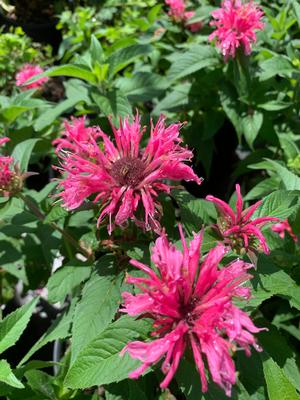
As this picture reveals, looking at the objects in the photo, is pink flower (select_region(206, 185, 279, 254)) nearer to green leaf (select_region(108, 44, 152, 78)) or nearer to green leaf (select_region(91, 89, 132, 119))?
green leaf (select_region(91, 89, 132, 119))

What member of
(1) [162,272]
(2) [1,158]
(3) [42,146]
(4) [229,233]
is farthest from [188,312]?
(3) [42,146]

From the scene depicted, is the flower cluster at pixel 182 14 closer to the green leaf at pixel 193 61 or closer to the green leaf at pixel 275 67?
the green leaf at pixel 193 61

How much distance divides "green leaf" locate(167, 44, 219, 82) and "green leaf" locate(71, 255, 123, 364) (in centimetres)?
62

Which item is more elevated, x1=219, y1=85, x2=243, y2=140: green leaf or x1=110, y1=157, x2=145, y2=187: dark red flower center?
x1=110, y1=157, x2=145, y2=187: dark red flower center

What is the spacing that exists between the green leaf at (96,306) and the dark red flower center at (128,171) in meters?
0.17

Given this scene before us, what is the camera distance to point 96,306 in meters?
0.74

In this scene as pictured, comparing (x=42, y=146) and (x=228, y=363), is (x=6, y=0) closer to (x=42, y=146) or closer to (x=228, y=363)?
(x=42, y=146)

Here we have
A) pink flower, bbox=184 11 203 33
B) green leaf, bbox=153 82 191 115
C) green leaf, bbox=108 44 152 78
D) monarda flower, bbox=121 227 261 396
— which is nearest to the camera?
monarda flower, bbox=121 227 261 396

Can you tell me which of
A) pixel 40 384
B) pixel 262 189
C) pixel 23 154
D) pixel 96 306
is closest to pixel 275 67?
pixel 262 189

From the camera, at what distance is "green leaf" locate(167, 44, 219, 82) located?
1.21 m

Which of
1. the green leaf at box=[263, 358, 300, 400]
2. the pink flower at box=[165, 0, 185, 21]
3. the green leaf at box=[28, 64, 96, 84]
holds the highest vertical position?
the green leaf at box=[28, 64, 96, 84]

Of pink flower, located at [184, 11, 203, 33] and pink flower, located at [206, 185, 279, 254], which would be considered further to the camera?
pink flower, located at [184, 11, 203, 33]

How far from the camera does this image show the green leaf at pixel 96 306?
0.70 m

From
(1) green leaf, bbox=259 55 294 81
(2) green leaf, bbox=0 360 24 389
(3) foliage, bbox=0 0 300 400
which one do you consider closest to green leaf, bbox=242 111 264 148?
(3) foliage, bbox=0 0 300 400
